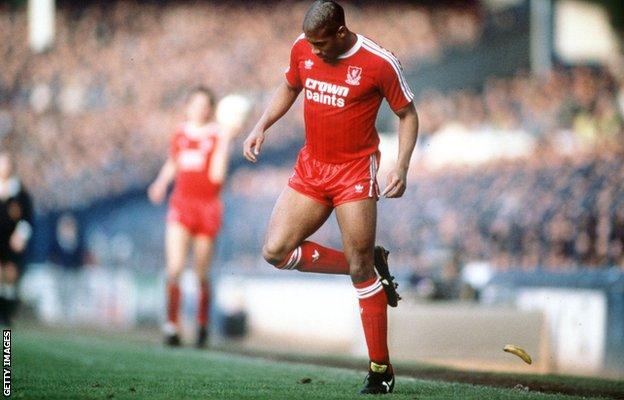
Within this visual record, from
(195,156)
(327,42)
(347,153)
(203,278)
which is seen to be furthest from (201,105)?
(327,42)

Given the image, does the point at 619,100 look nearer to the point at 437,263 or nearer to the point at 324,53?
the point at 437,263

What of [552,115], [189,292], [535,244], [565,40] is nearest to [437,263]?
[535,244]

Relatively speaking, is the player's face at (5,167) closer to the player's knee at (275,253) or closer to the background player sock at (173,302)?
the background player sock at (173,302)

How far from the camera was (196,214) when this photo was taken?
12.2m

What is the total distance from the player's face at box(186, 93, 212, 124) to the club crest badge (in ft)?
17.5

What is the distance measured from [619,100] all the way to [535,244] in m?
6.88

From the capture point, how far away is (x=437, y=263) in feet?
52.0

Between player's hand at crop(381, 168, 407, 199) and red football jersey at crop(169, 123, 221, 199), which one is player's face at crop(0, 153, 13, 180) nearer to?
red football jersey at crop(169, 123, 221, 199)

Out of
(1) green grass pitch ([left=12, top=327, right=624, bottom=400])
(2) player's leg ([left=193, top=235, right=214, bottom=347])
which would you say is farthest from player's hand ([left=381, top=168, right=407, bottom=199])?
(2) player's leg ([left=193, top=235, right=214, bottom=347])

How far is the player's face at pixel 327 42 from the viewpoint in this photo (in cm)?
663

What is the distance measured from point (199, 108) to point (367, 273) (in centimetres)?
544

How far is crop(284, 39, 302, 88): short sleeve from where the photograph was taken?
7.11 m

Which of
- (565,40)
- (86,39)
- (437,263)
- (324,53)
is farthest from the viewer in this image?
(86,39)

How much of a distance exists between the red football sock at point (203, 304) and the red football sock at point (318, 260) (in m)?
4.94
